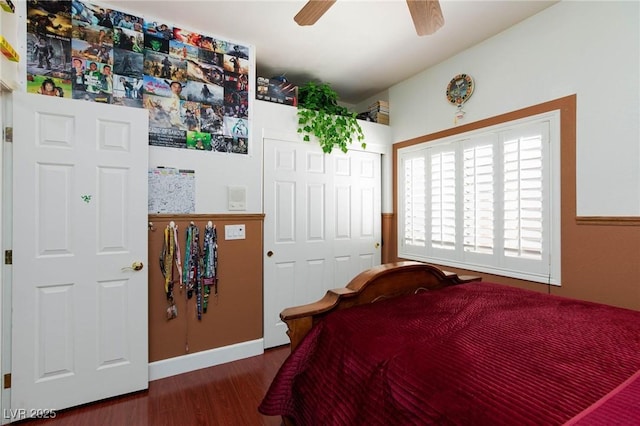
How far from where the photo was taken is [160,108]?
2.52m

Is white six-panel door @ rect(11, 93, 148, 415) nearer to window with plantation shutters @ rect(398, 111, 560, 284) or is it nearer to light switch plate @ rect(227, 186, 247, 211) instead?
light switch plate @ rect(227, 186, 247, 211)

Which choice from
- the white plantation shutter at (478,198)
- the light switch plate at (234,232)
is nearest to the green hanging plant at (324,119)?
the light switch plate at (234,232)

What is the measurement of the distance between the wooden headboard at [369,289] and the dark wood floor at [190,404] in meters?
0.87

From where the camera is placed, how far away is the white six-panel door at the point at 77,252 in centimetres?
197

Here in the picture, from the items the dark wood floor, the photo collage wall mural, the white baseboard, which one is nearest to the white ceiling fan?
the photo collage wall mural

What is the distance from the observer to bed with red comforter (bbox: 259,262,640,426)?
88 cm

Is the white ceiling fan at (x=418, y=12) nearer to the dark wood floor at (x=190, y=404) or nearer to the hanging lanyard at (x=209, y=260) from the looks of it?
the hanging lanyard at (x=209, y=260)

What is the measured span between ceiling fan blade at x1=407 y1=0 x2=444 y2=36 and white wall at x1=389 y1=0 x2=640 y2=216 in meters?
1.25

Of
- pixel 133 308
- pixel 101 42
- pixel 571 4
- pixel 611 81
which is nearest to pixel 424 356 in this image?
pixel 133 308

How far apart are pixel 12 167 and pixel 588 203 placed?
3.81 meters

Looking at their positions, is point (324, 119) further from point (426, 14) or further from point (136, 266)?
point (136, 266)

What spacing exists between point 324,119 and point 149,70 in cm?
162

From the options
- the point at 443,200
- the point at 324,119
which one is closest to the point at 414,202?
the point at 443,200

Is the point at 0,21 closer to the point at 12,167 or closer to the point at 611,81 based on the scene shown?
the point at 12,167
